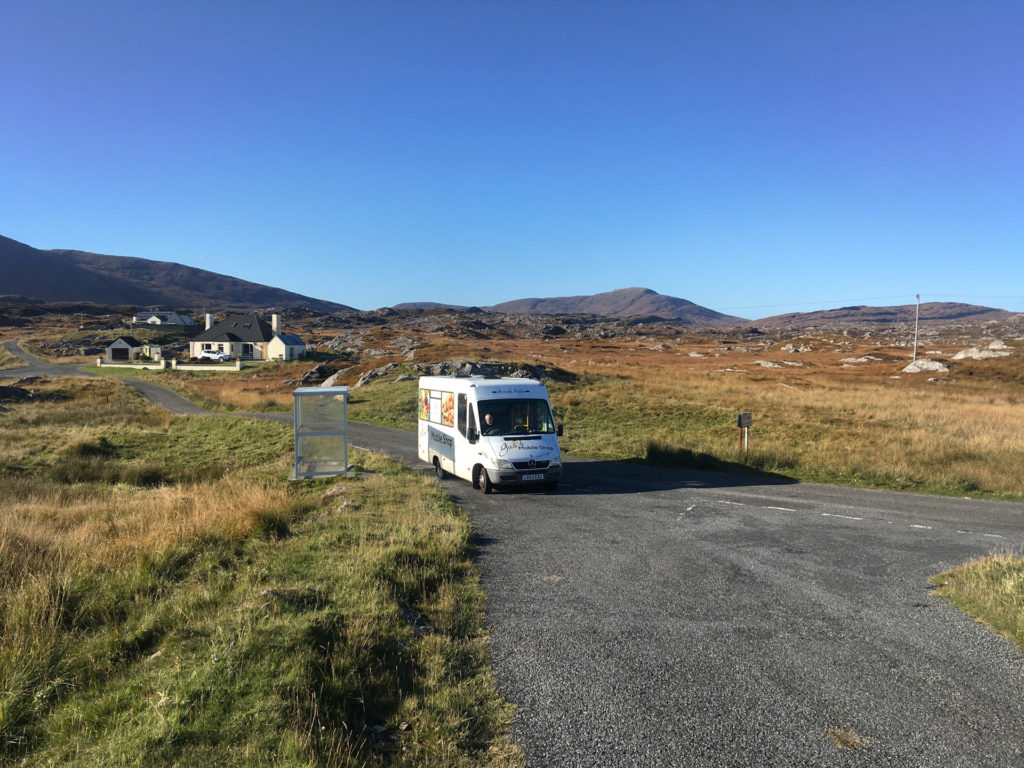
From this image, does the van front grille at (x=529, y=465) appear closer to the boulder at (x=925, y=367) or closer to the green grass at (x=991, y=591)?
the green grass at (x=991, y=591)

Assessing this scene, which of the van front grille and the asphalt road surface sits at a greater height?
the van front grille

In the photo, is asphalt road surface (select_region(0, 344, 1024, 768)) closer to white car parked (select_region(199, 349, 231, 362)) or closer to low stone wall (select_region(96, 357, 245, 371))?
low stone wall (select_region(96, 357, 245, 371))

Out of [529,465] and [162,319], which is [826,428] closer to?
[529,465]

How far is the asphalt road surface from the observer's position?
454 centimetres

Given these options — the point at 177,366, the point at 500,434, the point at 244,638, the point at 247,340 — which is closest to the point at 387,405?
the point at 500,434

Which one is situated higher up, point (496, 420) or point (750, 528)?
point (496, 420)

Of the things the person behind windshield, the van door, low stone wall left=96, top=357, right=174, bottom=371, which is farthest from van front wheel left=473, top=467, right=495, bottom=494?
low stone wall left=96, top=357, right=174, bottom=371

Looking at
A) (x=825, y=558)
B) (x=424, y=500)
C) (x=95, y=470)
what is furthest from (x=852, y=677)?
(x=95, y=470)

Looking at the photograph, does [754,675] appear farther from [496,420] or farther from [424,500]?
[496,420]

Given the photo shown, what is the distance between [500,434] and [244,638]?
9921 mm

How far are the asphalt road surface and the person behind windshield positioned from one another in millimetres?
3195

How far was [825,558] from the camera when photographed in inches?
373

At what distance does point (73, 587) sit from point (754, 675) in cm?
702

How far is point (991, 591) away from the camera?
7305mm
